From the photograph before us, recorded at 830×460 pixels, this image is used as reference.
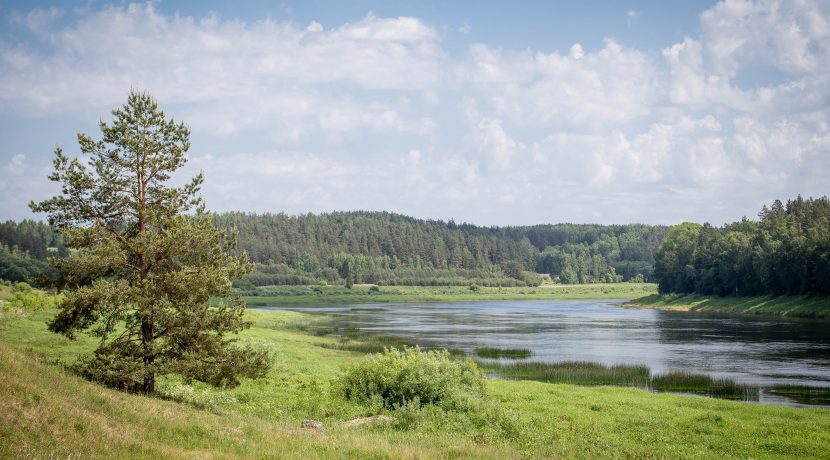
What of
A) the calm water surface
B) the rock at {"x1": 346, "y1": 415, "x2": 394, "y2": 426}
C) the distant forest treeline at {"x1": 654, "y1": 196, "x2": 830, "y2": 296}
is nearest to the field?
the rock at {"x1": 346, "y1": 415, "x2": 394, "y2": 426}

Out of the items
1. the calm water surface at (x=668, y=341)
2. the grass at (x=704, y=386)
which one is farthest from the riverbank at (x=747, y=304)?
the grass at (x=704, y=386)

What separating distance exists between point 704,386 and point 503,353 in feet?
66.7

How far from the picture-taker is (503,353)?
56.9m

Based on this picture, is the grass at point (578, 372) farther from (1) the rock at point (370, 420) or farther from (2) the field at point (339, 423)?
(1) the rock at point (370, 420)

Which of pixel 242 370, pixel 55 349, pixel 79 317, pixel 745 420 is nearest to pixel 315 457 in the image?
pixel 242 370

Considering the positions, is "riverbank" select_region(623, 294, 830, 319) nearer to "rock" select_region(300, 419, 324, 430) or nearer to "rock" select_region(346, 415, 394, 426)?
"rock" select_region(346, 415, 394, 426)

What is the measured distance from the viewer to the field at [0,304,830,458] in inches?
596

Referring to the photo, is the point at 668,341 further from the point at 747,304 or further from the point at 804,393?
the point at 747,304

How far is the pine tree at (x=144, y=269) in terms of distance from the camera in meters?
22.8

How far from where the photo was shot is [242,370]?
78.2ft

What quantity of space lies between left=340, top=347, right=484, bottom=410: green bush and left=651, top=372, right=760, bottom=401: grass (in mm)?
16329

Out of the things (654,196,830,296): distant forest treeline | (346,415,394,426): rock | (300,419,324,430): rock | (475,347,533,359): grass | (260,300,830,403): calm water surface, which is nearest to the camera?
(300,419,324,430): rock

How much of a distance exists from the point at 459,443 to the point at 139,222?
14877 millimetres

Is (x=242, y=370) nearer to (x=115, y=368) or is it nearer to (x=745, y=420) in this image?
(x=115, y=368)
